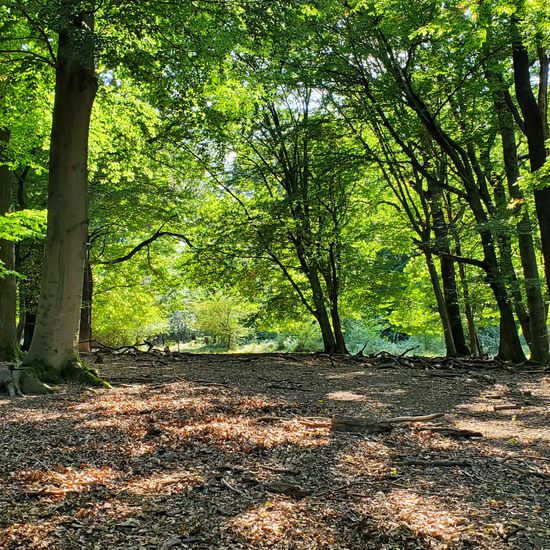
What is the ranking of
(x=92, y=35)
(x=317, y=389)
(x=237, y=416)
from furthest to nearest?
(x=317, y=389)
(x=92, y=35)
(x=237, y=416)

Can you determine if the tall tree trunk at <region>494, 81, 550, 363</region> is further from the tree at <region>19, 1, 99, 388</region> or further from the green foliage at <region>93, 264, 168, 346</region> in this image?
the green foliage at <region>93, 264, 168, 346</region>

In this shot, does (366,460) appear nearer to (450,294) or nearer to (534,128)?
(534,128)

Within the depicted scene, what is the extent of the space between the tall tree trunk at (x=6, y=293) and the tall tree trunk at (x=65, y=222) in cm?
403

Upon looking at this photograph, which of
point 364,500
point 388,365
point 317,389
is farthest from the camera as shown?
point 388,365

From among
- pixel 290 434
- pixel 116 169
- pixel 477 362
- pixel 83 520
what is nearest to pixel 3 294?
pixel 116 169

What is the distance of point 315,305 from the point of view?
15859 millimetres

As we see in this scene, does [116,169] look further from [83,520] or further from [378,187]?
[83,520]

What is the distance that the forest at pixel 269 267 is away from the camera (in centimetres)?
314

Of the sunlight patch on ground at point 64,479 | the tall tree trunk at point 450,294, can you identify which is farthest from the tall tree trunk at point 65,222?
the tall tree trunk at point 450,294

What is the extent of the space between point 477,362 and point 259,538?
36.0 feet

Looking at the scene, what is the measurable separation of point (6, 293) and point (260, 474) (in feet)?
30.9

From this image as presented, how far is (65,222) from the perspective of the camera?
7.49 metres

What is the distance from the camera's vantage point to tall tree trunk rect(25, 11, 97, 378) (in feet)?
24.2

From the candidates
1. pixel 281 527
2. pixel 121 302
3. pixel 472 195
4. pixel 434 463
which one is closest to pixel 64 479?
pixel 281 527
